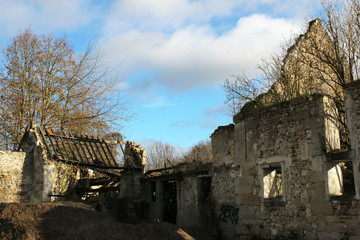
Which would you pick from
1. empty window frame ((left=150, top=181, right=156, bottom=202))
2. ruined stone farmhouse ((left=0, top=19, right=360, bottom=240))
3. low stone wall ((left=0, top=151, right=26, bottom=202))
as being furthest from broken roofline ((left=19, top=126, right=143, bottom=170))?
empty window frame ((left=150, top=181, right=156, bottom=202))

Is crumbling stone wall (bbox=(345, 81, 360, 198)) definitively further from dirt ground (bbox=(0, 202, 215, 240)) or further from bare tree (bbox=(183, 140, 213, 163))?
bare tree (bbox=(183, 140, 213, 163))

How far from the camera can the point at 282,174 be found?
9922mm

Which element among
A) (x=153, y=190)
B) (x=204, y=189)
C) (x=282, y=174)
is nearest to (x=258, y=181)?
(x=282, y=174)

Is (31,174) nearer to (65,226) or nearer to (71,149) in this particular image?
(71,149)

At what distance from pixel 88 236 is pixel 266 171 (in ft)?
18.4

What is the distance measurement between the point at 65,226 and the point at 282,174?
6.02 metres

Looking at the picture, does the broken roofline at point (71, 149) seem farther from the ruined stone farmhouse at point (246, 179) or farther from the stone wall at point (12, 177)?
the stone wall at point (12, 177)

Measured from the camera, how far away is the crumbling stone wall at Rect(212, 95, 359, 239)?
8875 mm

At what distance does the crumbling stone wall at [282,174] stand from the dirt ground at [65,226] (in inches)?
103

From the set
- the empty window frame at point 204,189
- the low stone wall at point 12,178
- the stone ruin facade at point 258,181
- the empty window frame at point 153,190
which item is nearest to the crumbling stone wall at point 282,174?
the stone ruin facade at point 258,181

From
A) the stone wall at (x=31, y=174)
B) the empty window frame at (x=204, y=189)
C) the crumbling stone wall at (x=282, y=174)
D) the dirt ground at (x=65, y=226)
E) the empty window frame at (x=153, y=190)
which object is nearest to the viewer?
the dirt ground at (x=65, y=226)

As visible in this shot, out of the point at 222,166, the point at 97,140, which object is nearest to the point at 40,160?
the point at 97,140

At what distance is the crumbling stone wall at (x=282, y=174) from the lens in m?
8.88

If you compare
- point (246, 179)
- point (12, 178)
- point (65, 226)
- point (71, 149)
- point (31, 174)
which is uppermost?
point (71, 149)
